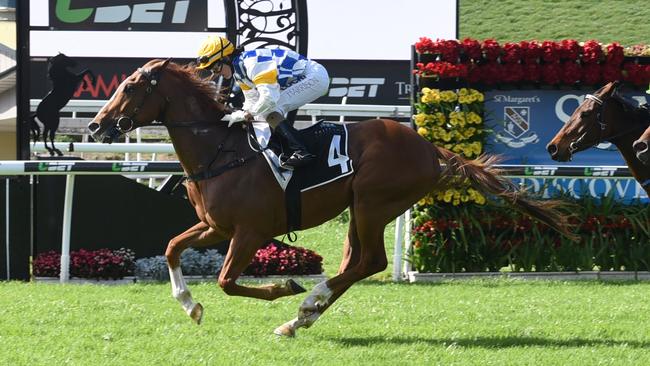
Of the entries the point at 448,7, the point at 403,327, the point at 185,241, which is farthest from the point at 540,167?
the point at 185,241

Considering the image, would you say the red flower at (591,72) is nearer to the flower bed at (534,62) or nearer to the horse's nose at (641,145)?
the flower bed at (534,62)

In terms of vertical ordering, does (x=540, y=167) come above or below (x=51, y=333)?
above

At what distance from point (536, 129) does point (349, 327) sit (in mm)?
3595

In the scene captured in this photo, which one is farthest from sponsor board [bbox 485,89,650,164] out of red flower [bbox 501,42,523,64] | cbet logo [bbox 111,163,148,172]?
cbet logo [bbox 111,163,148,172]

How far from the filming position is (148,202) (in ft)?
30.0

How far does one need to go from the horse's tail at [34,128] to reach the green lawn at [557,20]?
55.4 ft

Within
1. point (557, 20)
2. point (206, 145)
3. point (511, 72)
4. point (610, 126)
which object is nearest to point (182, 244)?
point (206, 145)

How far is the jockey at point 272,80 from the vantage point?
632cm

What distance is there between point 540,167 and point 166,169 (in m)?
3.08

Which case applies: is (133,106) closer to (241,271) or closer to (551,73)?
(241,271)

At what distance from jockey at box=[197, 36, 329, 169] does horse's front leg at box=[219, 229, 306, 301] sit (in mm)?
498

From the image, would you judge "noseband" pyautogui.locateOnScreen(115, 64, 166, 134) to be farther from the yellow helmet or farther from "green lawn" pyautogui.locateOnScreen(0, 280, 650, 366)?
"green lawn" pyautogui.locateOnScreen(0, 280, 650, 366)

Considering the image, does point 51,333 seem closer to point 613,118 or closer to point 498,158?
point 498,158

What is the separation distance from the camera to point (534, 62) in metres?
9.16
